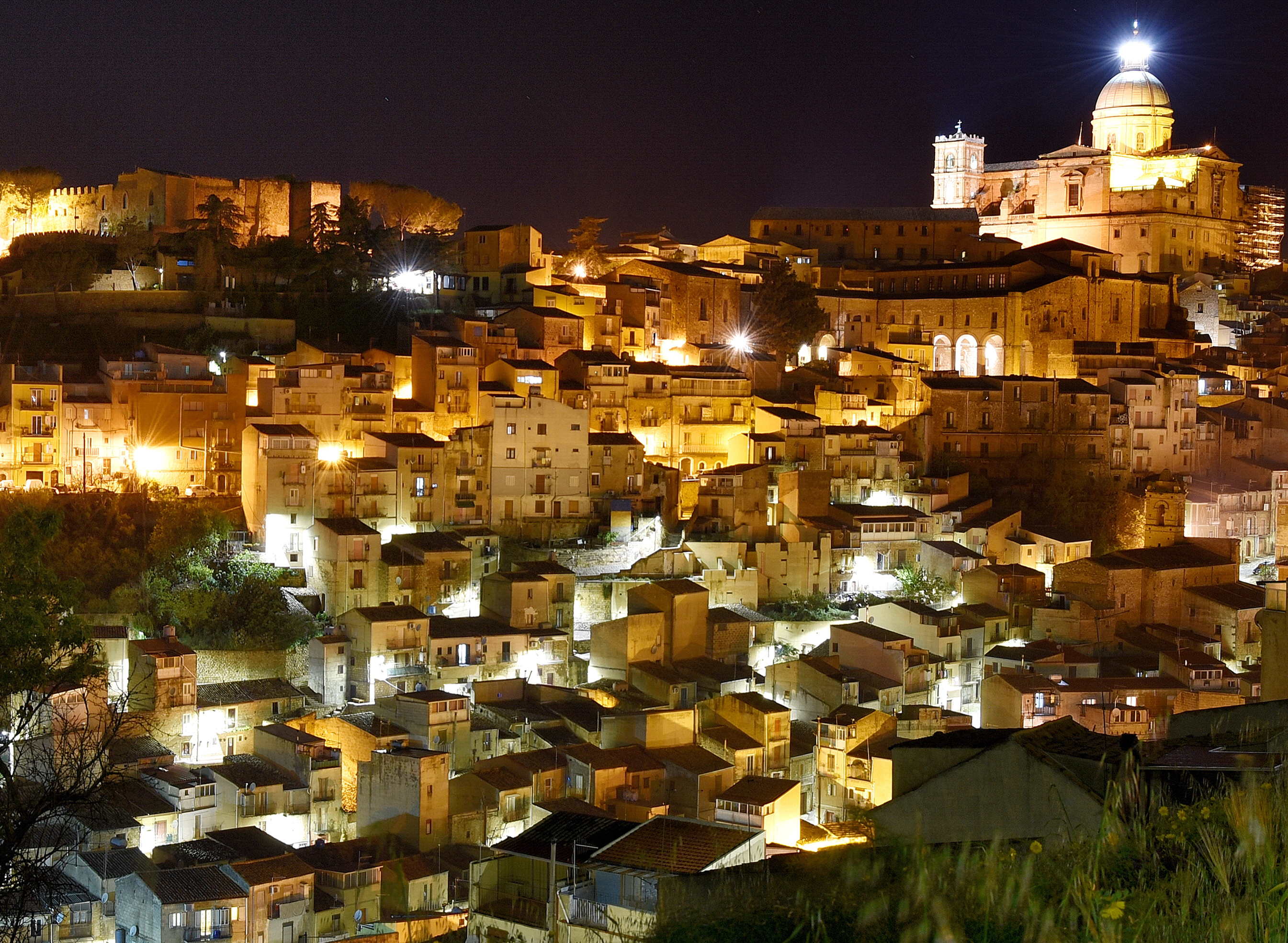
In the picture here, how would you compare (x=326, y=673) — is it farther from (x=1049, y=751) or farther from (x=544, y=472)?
(x=1049, y=751)

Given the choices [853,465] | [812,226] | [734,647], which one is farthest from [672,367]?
[812,226]

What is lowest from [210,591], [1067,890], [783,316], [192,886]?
[192,886]

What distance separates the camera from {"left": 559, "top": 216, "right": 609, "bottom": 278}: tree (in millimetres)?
32250

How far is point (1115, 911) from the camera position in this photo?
13.6 feet

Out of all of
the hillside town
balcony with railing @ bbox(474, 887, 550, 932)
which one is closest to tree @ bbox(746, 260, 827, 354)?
the hillside town

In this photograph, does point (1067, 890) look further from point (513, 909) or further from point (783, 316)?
point (783, 316)

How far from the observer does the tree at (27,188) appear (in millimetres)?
33125

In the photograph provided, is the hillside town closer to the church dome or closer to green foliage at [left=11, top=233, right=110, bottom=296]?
green foliage at [left=11, top=233, right=110, bottom=296]

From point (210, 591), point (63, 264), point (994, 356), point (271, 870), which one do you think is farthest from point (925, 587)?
point (63, 264)

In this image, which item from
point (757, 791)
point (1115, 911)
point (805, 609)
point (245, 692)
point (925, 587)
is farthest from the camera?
point (925, 587)

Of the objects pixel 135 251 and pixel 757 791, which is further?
pixel 135 251

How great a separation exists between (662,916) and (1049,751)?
191cm

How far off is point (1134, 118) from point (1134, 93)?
725 millimetres

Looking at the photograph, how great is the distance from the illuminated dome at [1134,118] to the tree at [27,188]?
2630cm
